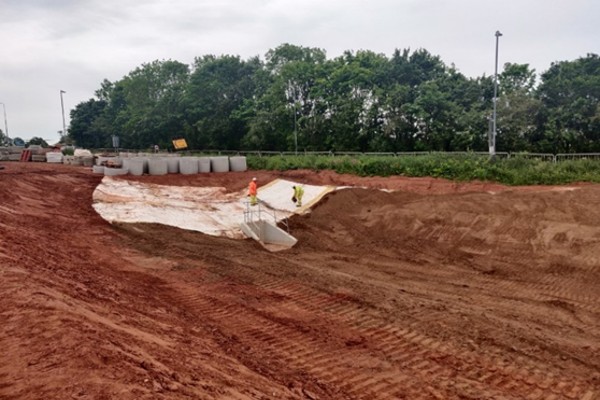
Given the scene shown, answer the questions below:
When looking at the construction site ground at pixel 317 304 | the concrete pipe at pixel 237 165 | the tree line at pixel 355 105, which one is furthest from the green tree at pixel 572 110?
the concrete pipe at pixel 237 165

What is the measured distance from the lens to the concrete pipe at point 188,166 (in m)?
30.5

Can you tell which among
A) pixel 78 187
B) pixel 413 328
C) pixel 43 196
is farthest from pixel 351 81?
pixel 413 328

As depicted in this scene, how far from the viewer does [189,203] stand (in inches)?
880

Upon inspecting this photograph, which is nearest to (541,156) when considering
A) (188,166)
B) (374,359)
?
(188,166)

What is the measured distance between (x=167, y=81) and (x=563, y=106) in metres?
44.4

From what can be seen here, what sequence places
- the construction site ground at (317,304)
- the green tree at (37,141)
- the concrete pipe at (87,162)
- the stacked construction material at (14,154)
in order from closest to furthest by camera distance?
1. the construction site ground at (317,304)
2. the concrete pipe at (87,162)
3. the stacked construction material at (14,154)
4. the green tree at (37,141)

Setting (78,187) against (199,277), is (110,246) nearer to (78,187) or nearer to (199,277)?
(199,277)

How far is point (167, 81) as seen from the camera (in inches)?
2238

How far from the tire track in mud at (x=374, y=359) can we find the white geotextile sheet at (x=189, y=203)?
9.43 meters

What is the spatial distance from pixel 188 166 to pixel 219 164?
2.34m

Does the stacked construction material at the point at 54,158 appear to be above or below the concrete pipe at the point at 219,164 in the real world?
above

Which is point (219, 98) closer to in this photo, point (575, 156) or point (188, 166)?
point (188, 166)

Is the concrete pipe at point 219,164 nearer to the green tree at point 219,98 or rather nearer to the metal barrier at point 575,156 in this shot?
the green tree at point 219,98

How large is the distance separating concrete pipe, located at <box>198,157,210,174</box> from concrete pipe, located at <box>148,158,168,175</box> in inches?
91.6
